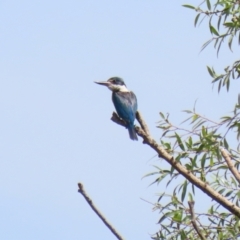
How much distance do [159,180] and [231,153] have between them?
56cm

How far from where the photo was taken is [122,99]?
9656mm

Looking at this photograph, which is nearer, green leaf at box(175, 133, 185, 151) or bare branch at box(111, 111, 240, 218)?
bare branch at box(111, 111, 240, 218)

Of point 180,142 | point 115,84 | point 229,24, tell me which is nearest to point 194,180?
point 180,142

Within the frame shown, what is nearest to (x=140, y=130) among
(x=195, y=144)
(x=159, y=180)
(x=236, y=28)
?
(x=195, y=144)

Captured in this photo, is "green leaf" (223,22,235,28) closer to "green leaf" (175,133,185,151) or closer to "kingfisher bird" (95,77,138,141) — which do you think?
"green leaf" (175,133,185,151)

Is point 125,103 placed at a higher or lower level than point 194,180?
higher

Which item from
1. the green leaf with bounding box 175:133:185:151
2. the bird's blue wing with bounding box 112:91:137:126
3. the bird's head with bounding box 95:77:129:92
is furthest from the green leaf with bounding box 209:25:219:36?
the bird's head with bounding box 95:77:129:92

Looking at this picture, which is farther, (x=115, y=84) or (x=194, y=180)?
(x=115, y=84)

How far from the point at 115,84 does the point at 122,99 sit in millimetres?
842

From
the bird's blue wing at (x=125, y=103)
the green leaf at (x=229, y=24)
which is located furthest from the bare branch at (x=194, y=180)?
the bird's blue wing at (x=125, y=103)

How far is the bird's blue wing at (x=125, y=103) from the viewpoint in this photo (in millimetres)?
8883

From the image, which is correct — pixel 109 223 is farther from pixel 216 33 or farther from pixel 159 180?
pixel 216 33

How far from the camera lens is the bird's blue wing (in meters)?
8.88

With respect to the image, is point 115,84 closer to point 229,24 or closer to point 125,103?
point 125,103
